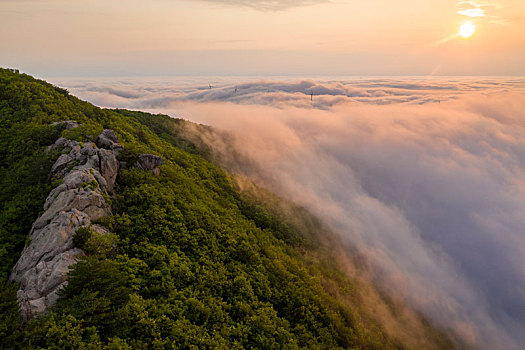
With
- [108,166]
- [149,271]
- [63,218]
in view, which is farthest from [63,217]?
[108,166]

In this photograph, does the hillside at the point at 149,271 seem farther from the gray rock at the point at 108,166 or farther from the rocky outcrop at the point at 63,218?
the gray rock at the point at 108,166

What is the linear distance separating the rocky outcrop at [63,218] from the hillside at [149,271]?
0.87 m

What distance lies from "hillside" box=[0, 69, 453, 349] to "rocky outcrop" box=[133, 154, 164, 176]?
163 cm

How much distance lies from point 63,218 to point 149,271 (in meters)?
8.53

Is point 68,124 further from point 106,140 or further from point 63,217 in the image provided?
point 63,217

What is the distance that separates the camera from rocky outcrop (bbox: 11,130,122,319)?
1864 cm

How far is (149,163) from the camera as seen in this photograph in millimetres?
38969

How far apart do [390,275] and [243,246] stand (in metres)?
117

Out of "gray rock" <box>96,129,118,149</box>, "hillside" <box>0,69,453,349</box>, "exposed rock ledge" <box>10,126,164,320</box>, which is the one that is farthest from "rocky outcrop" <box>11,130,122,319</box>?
"gray rock" <box>96,129,118,149</box>

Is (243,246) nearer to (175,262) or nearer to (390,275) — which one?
(175,262)

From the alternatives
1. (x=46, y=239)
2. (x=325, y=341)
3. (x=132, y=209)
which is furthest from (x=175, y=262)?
(x=325, y=341)

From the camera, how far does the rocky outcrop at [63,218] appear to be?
18641 millimetres

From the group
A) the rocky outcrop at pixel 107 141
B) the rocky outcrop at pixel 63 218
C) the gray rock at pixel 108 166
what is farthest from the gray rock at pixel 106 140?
the gray rock at pixel 108 166

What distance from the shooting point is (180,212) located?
34.5 m
